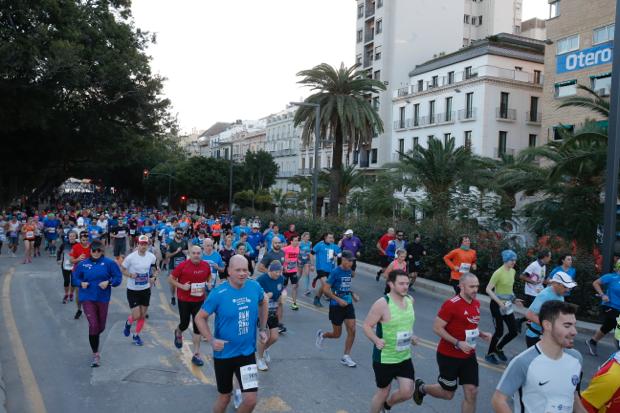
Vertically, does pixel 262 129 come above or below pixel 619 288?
above

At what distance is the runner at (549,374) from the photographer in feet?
11.7

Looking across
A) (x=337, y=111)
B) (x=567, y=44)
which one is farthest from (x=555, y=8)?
(x=337, y=111)

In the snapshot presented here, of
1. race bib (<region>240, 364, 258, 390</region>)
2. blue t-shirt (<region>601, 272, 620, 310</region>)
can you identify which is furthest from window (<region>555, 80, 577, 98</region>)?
race bib (<region>240, 364, 258, 390</region>)

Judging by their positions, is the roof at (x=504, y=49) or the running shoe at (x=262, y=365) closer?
the running shoe at (x=262, y=365)

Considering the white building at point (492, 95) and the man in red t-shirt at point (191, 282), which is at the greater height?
the white building at point (492, 95)

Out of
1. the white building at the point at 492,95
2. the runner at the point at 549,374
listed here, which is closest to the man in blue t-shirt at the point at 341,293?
the runner at the point at 549,374

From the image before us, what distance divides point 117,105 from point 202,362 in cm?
2812

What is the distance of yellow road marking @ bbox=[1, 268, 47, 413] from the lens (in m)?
6.33

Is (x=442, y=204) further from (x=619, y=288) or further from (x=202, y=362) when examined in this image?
(x=202, y=362)

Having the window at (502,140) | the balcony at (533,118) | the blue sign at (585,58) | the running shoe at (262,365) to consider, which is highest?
the blue sign at (585,58)

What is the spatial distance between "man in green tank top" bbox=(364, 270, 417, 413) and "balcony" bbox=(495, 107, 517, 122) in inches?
1567

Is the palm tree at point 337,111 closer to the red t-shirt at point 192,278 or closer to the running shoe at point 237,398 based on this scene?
the red t-shirt at point 192,278

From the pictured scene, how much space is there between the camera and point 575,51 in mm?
33781

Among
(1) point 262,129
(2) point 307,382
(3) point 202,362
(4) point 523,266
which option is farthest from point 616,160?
(1) point 262,129
